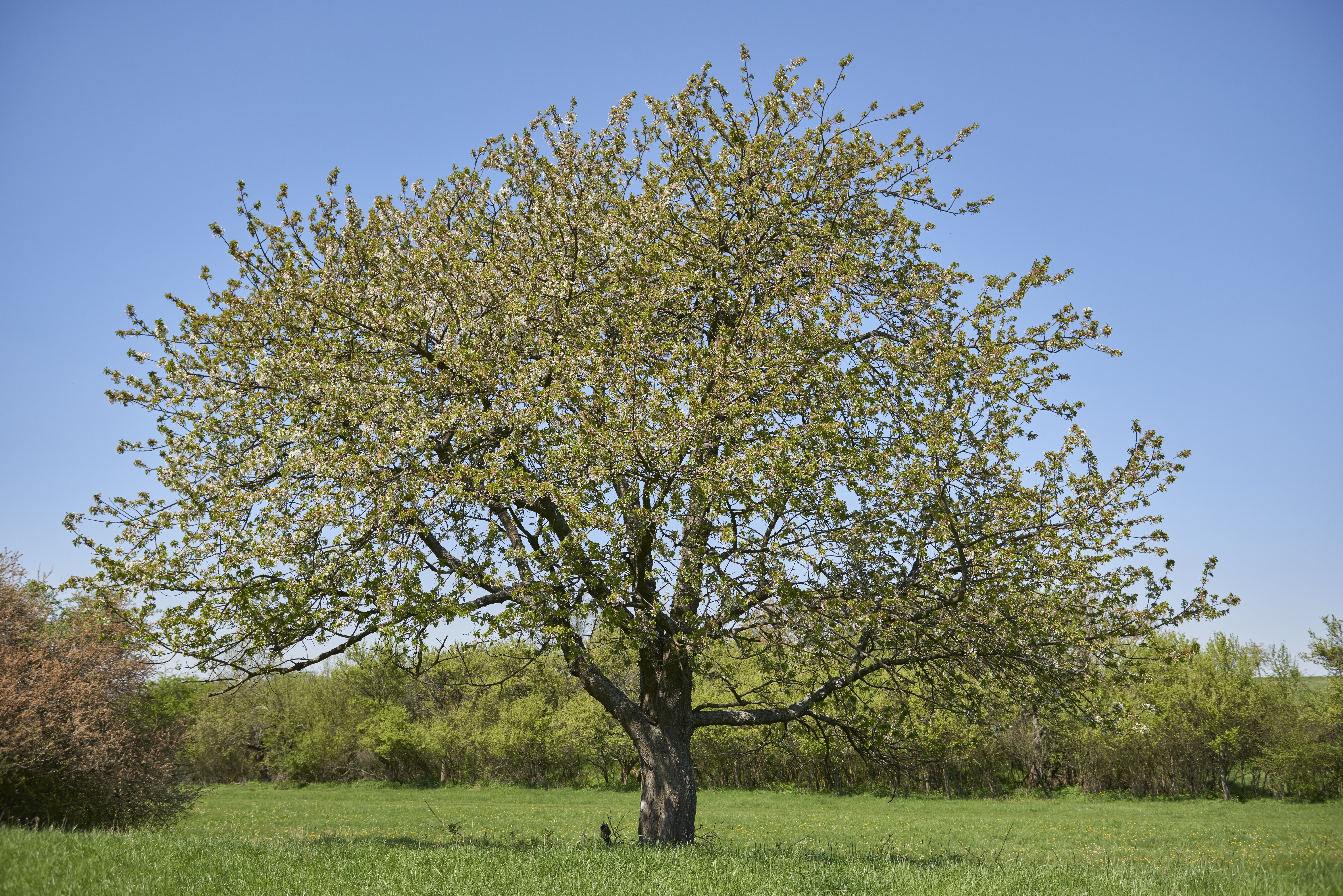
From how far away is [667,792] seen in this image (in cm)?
1191

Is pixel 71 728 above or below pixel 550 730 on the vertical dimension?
above

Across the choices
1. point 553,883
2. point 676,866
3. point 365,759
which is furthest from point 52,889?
point 365,759

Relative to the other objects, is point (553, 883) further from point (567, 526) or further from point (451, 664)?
point (451, 664)

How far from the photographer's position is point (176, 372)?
1155 centimetres

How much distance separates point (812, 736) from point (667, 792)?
369 centimetres

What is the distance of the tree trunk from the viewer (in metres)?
11.7

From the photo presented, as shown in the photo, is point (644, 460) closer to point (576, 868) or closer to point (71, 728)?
point (576, 868)

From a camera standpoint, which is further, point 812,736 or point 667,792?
point 812,736

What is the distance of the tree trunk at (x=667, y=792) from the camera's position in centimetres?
1169

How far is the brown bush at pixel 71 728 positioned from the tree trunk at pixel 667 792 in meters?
10.7

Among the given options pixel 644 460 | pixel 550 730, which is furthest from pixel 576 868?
pixel 550 730

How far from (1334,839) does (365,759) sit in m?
67.7

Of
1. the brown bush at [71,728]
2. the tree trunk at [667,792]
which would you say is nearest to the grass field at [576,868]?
the tree trunk at [667,792]

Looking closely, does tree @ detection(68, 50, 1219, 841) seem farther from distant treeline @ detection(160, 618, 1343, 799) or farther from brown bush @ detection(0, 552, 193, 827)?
brown bush @ detection(0, 552, 193, 827)
